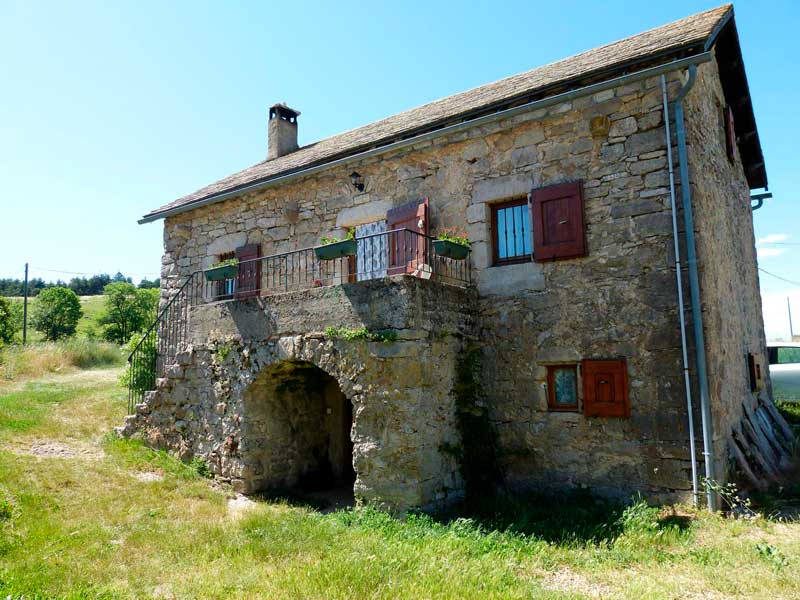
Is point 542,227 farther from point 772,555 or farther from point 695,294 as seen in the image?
point 772,555

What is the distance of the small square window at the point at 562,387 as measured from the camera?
23.2 feet

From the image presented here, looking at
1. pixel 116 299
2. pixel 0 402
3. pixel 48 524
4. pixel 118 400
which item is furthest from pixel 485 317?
pixel 116 299

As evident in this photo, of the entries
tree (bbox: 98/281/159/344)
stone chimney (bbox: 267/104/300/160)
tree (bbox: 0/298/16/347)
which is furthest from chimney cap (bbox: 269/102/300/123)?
tree (bbox: 98/281/159/344)

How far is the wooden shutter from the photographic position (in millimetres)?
6582

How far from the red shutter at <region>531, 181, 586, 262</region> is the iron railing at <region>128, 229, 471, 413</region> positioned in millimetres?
1184

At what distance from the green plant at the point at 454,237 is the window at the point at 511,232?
0.44m

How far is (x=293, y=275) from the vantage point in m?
10.1

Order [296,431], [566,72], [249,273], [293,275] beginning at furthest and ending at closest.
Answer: [249,273] < [293,275] < [296,431] < [566,72]

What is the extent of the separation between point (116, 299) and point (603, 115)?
35.3 m

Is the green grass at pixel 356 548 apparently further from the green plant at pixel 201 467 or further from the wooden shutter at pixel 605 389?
the wooden shutter at pixel 605 389

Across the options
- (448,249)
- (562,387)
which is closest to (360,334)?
(448,249)

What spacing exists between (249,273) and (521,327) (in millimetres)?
5659

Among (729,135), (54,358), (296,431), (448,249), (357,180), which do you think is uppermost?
(729,135)

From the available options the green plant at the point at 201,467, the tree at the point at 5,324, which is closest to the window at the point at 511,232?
the green plant at the point at 201,467
